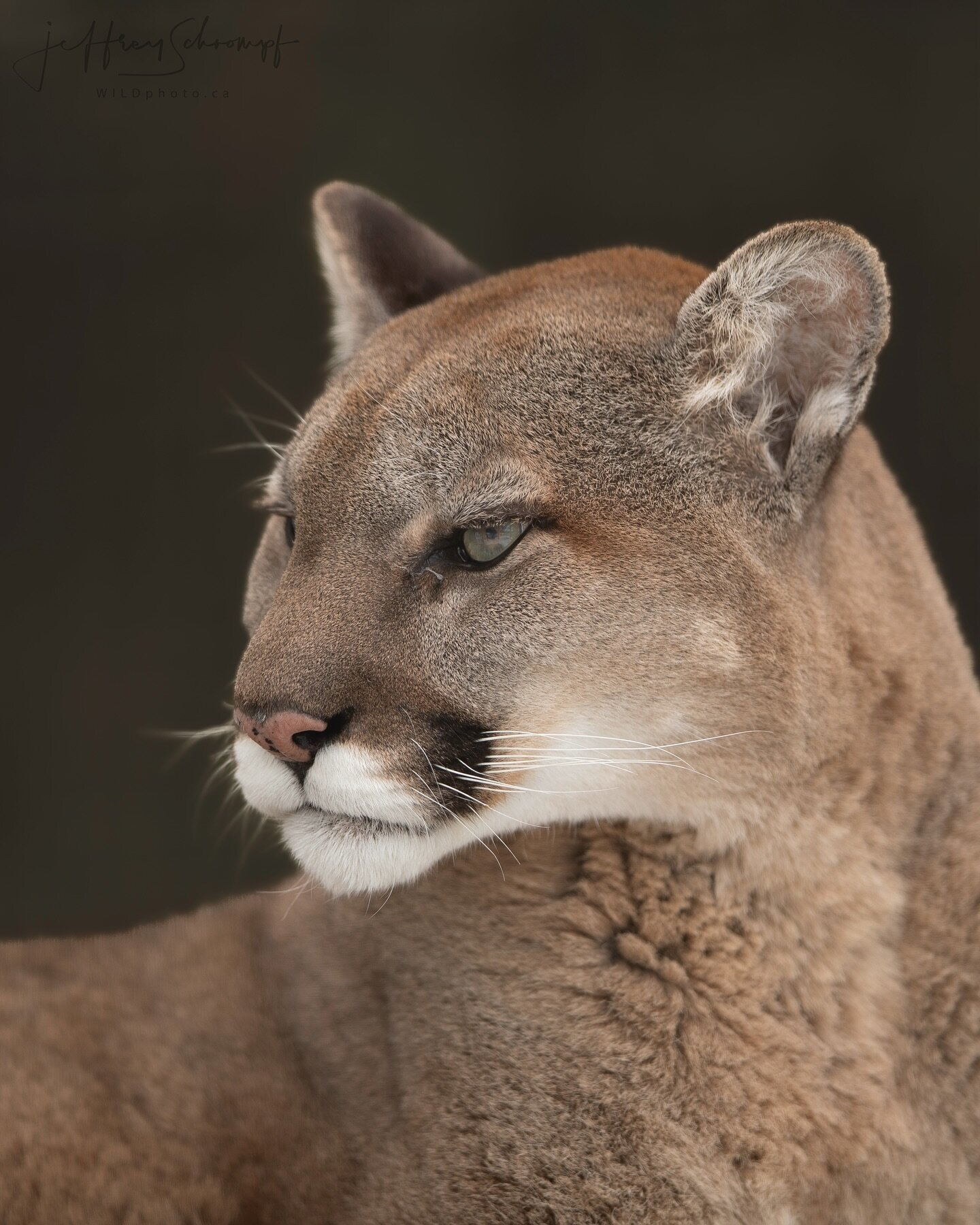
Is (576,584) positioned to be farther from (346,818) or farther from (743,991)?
(743,991)

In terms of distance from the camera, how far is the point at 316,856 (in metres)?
2.44

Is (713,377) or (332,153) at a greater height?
(713,377)

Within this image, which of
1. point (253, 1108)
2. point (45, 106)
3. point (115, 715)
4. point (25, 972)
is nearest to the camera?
point (253, 1108)

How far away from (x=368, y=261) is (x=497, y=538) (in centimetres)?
105

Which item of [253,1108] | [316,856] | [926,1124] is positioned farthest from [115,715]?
[926,1124]

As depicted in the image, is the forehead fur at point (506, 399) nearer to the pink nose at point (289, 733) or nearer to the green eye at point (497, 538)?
the green eye at point (497, 538)

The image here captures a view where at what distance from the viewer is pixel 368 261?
3.23 meters

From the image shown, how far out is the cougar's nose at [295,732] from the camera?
7.58 ft

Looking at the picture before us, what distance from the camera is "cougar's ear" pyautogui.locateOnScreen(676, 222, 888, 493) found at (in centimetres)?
240

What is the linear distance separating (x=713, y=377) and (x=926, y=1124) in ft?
4.20

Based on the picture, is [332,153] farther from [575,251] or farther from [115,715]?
[115,715]
